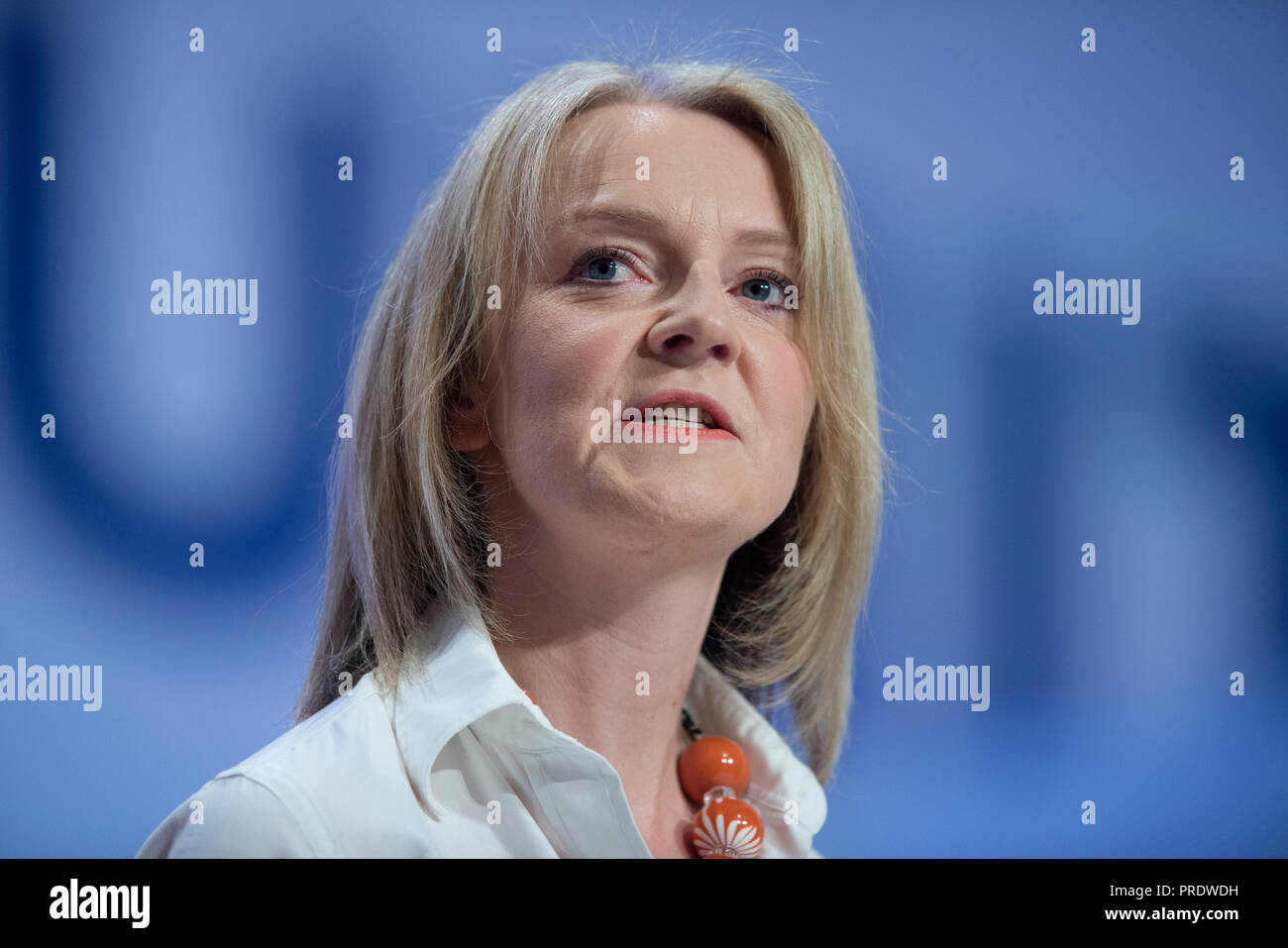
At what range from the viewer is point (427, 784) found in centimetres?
156

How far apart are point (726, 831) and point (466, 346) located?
926mm

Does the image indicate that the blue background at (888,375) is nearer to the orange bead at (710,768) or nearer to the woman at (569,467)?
the woman at (569,467)

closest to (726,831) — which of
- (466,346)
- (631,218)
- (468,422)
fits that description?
(468,422)

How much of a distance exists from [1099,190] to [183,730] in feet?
6.82

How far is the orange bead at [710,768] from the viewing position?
1.98 meters

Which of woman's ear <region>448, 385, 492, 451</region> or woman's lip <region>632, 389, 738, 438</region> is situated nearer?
woman's lip <region>632, 389, 738, 438</region>

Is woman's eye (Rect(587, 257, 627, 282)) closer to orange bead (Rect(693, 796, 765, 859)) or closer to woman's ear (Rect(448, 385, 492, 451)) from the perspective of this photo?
woman's ear (Rect(448, 385, 492, 451))

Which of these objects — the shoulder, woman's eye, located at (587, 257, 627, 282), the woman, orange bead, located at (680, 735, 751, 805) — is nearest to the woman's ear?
the woman

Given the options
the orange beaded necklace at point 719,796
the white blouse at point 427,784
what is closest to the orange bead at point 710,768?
the orange beaded necklace at point 719,796

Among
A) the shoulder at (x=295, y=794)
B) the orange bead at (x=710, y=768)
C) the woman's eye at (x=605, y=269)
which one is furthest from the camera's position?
the orange bead at (x=710, y=768)

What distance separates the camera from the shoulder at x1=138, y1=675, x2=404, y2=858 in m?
1.44

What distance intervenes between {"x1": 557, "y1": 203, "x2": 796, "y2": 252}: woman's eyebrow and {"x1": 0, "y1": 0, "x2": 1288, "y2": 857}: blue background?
23.0 inches
